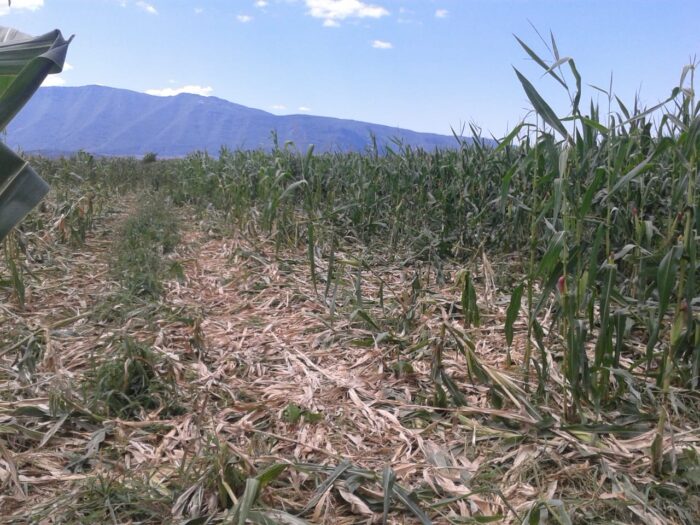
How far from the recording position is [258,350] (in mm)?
2842

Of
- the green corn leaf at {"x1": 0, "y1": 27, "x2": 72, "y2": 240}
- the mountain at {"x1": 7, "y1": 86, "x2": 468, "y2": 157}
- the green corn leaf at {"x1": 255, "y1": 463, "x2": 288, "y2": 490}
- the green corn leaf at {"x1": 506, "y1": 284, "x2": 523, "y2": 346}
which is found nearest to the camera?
the green corn leaf at {"x1": 0, "y1": 27, "x2": 72, "y2": 240}

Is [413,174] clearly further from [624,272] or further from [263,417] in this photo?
[263,417]

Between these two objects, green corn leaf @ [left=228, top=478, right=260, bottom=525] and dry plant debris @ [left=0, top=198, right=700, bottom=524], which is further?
dry plant debris @ [left=0, top=198, right=700, bottom=524]

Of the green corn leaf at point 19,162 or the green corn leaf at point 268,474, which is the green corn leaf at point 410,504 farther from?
the green corn leaf at point 19,162

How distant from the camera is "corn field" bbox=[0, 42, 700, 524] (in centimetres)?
163

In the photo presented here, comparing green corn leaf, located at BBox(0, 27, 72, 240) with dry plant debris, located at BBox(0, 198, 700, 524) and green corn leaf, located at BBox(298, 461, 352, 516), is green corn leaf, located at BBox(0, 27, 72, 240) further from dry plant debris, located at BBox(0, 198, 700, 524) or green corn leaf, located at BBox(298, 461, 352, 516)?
green corn leaf, located at BBox(298, 461, 352, 516)

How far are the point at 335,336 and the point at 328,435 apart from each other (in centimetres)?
94

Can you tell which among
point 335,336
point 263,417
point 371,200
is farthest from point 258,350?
point 371,200

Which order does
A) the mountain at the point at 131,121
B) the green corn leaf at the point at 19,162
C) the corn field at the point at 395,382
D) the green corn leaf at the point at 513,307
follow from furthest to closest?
the mountain at the point at 131,121 → the green corn leaf at the point at 513,307 → the corn field at the point at 395,382 → the green corn leaf at the point at 19,162

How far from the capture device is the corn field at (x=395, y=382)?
1.63 metres

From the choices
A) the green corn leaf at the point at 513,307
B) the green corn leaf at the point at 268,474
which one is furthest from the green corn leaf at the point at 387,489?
the green corn leaf at the point at 513,307

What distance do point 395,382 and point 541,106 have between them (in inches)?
49.4

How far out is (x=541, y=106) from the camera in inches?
74.5

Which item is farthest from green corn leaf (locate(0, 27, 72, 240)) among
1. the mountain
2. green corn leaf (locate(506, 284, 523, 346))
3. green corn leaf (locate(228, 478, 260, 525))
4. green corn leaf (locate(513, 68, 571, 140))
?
the mountain
